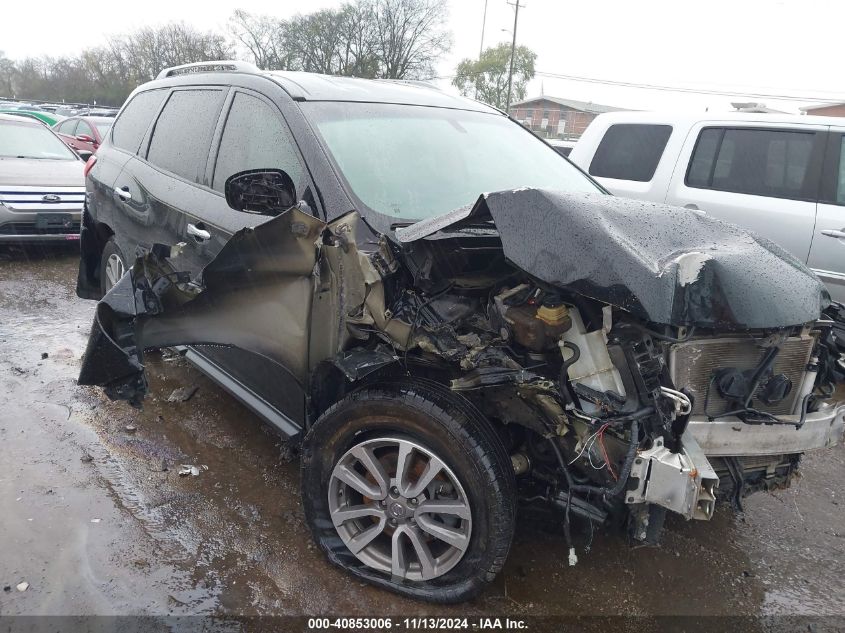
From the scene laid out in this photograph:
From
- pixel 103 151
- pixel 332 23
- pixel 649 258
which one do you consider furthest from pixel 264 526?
pixel 332 23

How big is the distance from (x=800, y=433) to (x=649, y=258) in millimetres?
977

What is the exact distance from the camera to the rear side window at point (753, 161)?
474 centimetres

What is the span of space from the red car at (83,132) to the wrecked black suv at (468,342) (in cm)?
1165

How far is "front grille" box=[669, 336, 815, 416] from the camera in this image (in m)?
2.08

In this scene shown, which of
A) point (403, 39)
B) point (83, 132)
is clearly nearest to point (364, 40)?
point (403, 39)

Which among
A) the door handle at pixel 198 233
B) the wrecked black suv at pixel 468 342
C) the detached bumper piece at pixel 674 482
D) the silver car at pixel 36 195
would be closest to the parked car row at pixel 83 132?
the silver car at pixel 36 195

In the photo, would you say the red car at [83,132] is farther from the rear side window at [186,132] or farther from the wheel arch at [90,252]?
the rear side window at [186,132]

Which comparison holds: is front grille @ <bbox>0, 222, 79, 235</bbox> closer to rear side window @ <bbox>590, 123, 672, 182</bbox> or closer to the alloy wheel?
rear side window @ <bbox>590, 123, 672, 182</bbox>

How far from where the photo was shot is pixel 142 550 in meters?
2.61

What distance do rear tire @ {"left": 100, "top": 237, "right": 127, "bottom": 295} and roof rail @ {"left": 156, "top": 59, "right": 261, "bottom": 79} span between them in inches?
53.5

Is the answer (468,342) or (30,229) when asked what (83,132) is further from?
(468,342)

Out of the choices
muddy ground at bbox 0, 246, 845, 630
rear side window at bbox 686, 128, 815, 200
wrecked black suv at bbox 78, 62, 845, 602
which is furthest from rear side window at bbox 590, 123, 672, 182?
wrecked black suv at bbox 78, 62, 845, 602

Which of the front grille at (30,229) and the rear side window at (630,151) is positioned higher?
the rear side window at (630,151)

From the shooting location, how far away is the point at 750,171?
4.93 m
